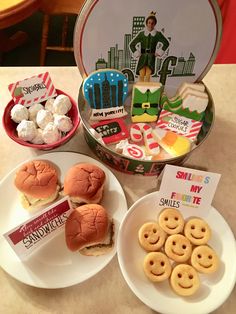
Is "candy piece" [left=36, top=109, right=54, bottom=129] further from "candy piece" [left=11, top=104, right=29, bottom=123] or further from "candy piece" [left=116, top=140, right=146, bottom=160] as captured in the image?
"candy piece" [left=116, top=140, right=146, bottom=160]

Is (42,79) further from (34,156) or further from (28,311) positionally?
(28,311)

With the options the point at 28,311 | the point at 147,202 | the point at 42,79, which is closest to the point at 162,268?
the point at 147,202

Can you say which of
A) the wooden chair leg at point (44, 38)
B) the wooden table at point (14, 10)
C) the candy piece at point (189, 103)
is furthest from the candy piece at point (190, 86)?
the wooden chair leg at point (44, 38)

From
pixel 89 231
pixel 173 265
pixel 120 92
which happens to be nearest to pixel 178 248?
pixel 173 265

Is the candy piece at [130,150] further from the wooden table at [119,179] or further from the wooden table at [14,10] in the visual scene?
the wooden table at [14,10]

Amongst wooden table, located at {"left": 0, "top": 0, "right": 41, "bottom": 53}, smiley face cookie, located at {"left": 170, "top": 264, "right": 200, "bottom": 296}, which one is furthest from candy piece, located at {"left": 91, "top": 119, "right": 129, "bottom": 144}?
wooden table, located at {"left": 0, "top": 0, "right": 41, "bottom": 53}

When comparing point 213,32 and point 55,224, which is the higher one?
point 213,32

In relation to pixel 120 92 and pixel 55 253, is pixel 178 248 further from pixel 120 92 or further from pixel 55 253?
pixel 120 92
